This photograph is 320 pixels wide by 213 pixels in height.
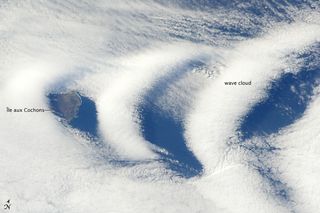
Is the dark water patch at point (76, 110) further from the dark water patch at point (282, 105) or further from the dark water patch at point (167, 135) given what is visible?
the dark water patch at point (282, 105)

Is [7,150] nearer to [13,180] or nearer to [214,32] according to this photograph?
[13,180]

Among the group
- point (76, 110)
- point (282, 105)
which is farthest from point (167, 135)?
point (282, 105)

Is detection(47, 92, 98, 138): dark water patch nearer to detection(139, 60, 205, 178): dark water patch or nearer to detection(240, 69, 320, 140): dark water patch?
detection(139, 60, 205, 178): dark water patch

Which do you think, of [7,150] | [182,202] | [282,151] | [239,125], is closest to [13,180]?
[7,150]

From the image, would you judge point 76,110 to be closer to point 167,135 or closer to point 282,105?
point 167,135

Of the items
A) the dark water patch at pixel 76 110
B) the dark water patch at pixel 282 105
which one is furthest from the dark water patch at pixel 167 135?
the dark water patch at pixel 282 105

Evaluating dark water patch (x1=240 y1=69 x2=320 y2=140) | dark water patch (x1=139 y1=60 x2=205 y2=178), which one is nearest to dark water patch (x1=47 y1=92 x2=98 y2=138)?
dark water patch (x1=139 y1=60 x2=205 y2=178)
